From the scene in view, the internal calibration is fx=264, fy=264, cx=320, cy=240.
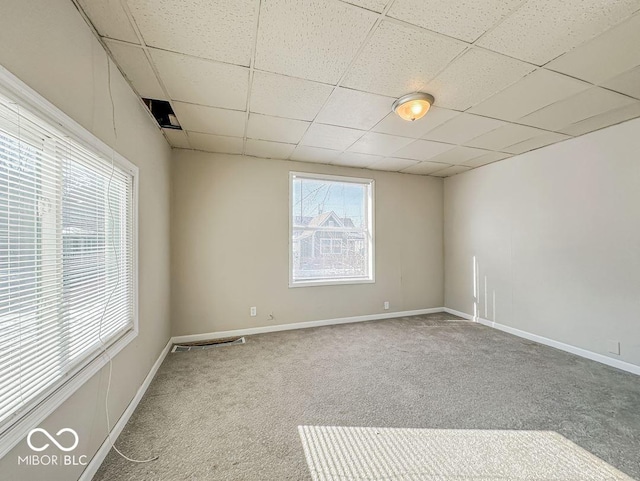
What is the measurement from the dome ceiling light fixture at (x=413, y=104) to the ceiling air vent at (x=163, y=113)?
6.82 ft

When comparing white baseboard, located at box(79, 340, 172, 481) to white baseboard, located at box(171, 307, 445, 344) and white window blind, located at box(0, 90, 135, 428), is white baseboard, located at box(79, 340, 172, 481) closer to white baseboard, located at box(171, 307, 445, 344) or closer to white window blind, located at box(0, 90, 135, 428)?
white window blind, located at box(0, 90, 135, 428)

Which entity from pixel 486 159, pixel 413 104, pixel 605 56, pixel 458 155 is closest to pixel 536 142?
pixel 486 159

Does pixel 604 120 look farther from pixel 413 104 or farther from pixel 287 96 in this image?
pixel 287 96

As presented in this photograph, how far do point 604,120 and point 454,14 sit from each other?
2417 millimetres

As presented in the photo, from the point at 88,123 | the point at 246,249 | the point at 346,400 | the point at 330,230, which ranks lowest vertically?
the point at 346,400

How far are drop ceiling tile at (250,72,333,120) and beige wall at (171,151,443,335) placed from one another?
146cm

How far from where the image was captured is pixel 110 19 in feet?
4.89

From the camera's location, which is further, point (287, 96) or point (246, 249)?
point (246, 249)

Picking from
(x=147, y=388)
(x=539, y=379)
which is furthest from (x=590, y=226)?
(x=147, y=388)

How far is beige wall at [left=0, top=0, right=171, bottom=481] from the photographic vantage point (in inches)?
42.5

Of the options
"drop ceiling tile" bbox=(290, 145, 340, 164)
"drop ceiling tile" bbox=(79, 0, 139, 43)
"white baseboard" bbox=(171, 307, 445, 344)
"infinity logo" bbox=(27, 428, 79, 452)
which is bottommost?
"white baseboard" bbox=(171, 307, 445, 344)

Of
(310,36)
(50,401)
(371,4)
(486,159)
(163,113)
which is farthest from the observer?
(486,159)

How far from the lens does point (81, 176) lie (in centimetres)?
152

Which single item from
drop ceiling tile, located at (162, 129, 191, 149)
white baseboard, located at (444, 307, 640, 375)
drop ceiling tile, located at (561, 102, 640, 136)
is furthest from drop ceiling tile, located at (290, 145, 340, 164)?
white baseboard, located at (444, 307, 640, 375)
